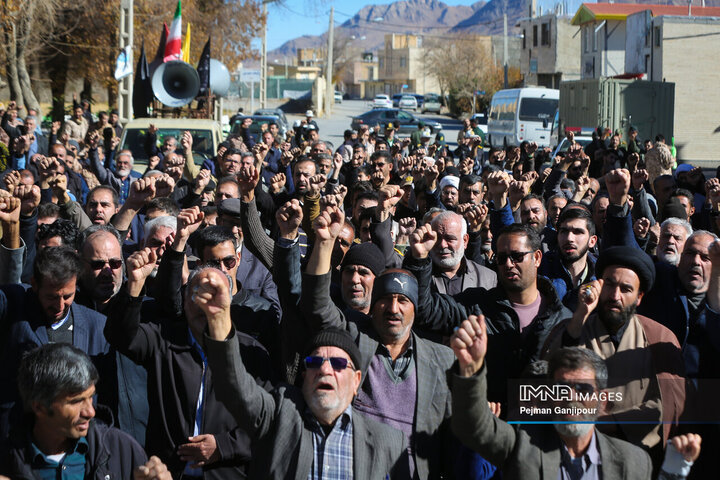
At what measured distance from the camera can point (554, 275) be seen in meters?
6.34

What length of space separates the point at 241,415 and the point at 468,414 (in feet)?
2.93

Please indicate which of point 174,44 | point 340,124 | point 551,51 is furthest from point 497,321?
point 551,51

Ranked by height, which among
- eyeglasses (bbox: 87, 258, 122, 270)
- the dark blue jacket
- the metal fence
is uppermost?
the metal fence

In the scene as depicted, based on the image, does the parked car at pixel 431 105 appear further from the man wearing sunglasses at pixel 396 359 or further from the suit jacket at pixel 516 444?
the suit jacket at pixel 516 444

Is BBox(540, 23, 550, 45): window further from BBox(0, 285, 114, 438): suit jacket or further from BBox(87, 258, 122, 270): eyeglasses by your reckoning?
BBox(0, 285, 114, 438): suit jacket

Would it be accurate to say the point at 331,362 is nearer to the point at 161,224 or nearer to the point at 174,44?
the point at 161,224

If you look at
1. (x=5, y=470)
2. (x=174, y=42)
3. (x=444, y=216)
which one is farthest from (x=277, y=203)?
(x=174, y=42)

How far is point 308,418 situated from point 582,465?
3.56 feet

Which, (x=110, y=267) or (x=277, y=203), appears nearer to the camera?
(x=110, y=267)

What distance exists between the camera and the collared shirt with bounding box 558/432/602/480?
370 cm

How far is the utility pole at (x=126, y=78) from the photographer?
20.7 meters

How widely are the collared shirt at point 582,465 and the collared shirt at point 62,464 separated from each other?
1850 millimetres

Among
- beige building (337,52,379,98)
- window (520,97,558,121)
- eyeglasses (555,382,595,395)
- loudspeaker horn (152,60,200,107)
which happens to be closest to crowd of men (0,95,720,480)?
eyeglasses (555,382,595,395)

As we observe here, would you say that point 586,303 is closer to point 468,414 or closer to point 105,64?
point 468,414
